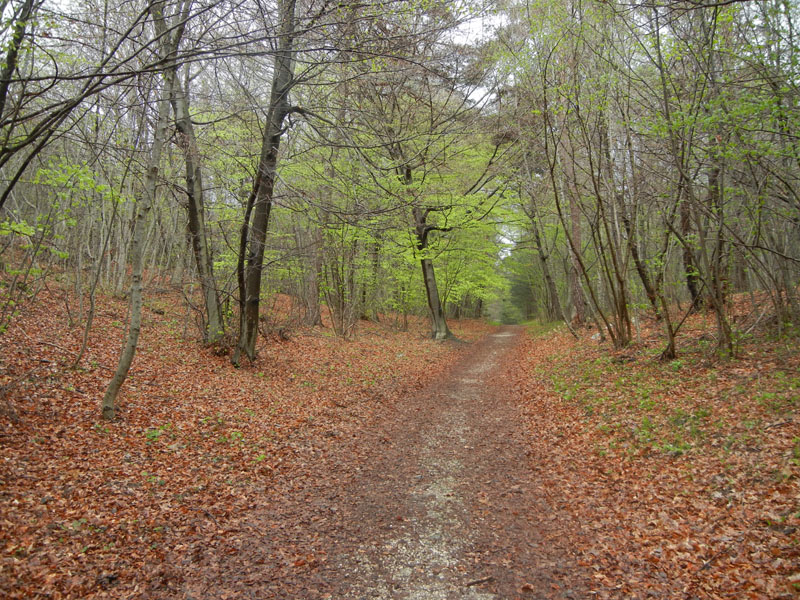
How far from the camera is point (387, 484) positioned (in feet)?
18.6

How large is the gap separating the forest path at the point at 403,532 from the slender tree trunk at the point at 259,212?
4.29m

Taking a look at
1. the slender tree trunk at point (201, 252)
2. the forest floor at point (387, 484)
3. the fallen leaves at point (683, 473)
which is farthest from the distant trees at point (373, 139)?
the fallen leaves at point (683, 473)

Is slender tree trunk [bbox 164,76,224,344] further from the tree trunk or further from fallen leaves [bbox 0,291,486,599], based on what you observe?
the tree trunk

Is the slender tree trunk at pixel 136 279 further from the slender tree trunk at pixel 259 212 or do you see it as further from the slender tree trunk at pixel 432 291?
the slender tree trunk at pixel 432 291

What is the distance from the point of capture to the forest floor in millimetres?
3684

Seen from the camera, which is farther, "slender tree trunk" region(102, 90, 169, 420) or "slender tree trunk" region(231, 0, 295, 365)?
"slender tree trunk" region(231, 0, 295, 365)

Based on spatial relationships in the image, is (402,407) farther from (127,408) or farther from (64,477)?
(64,477)

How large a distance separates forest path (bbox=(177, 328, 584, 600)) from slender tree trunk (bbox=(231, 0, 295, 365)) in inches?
169

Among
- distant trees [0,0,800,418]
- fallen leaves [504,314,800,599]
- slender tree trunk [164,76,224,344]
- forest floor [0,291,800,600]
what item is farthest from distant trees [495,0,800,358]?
slender tree trunk [164,76,224,344]

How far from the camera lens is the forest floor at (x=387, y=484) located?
3684 mm

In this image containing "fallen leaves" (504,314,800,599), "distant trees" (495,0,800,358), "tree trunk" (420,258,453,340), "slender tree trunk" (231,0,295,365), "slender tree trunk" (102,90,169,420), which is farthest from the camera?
"tree trunk" (420,258,453,340)

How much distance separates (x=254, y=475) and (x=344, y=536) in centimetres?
171

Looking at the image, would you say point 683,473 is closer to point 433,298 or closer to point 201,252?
point 201,252

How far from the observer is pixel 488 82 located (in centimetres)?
1485
